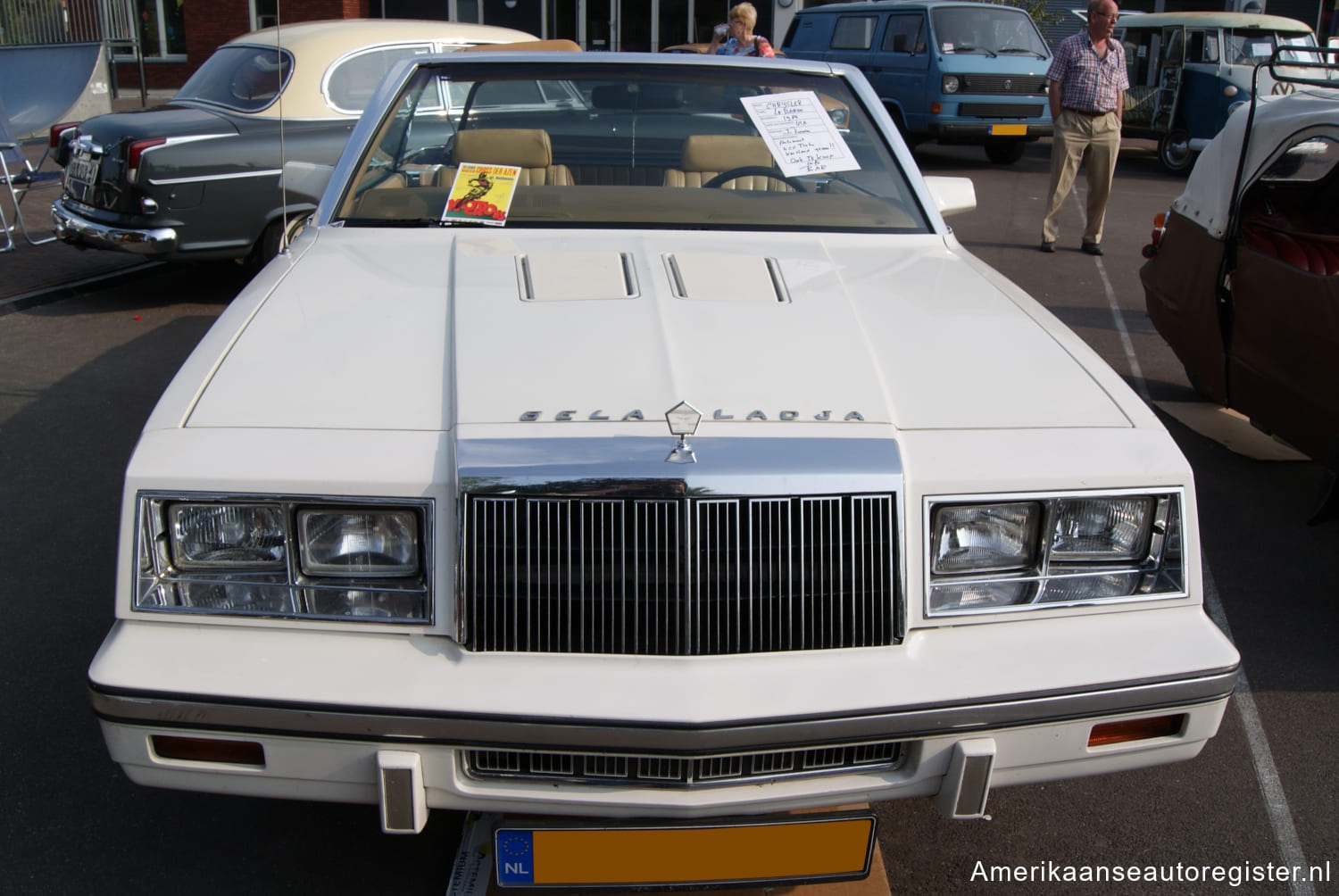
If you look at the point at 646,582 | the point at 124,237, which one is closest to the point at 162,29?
the point at 124,237

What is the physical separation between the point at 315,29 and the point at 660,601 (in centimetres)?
681

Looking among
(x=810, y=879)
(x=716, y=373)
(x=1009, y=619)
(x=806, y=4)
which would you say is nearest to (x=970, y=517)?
(x=1009, y=619)

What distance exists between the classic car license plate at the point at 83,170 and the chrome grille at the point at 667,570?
5.88m

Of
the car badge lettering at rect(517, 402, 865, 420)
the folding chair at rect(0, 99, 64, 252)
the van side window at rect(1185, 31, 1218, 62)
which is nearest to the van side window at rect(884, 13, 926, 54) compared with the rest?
the van side window at rect(1185, 31, 1218, 62)

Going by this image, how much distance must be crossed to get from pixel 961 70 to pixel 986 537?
13.1m

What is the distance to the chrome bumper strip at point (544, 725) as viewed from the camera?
1.80m

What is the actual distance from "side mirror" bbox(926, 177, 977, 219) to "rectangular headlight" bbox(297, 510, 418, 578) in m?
2.18

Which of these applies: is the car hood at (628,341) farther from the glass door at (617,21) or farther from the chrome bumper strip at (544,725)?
the glass door at (617,21)

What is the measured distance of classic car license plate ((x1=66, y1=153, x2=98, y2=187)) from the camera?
257 inches

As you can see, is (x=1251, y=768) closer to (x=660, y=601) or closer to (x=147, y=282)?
(x=660, y=601)

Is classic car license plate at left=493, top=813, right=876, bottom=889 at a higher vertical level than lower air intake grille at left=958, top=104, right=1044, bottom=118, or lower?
lower

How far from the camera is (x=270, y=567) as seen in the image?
78.0 inches

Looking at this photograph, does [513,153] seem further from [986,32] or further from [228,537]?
[986,32]

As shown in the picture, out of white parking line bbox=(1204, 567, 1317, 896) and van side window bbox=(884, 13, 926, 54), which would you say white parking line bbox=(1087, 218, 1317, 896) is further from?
van side window bbox=(884, 13, 926, 54)
